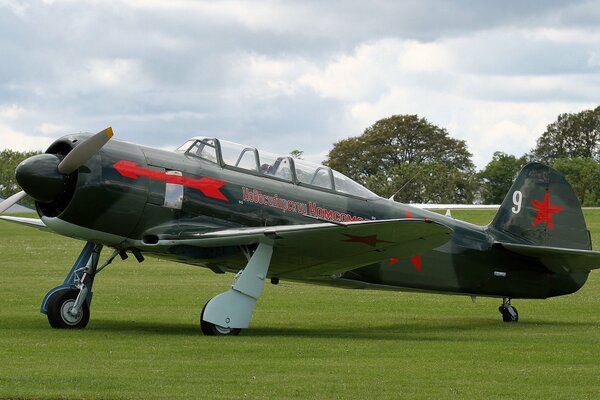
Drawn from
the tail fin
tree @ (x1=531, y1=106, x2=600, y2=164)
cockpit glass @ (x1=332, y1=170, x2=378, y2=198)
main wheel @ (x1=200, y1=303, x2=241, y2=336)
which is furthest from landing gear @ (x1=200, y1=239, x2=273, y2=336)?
tree @ (x1=531, y1=106, x2=600, y2=164)

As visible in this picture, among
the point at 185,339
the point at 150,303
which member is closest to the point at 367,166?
the point at 150,303

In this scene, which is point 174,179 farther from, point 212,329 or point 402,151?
point 402,151

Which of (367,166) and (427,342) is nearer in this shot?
(427,342)

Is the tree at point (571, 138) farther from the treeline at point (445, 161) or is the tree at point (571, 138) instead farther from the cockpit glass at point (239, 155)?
the cockpit glass at point (239, 155)

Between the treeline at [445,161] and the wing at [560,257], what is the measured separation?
2246 inches

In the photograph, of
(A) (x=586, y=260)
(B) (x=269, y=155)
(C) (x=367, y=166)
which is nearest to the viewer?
(B) (x=269, y=155)

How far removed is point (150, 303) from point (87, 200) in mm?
6061

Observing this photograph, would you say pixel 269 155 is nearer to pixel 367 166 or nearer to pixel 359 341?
pixel 359 341

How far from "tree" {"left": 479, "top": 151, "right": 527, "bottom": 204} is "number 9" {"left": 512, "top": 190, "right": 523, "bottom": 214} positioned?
78695 mm

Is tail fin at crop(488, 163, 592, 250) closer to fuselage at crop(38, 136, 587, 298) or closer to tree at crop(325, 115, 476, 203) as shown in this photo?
fuselage at crop(38, 136, 587, 298)

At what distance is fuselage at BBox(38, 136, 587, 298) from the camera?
1394 centimetres

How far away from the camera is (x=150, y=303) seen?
19.6 meters

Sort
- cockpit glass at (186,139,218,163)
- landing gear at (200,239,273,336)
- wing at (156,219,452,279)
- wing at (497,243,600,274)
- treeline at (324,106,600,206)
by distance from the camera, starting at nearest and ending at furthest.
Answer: wing at (156,219,452,279), landing gear at (200,239,273,336), cockpit glass at (186,139,218,163), wing at (497,243,600,274), treeline at (324,106,600,206)

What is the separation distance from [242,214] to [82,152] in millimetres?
2292
